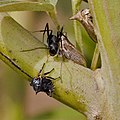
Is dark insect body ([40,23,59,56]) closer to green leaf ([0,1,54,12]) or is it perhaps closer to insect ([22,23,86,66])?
insect ([22,23,86,66])

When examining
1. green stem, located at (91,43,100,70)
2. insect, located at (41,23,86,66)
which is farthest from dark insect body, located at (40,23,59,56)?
green stem, located at (91,43,100,70)

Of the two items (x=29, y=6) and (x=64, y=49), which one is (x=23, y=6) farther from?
(x=64, y=49)

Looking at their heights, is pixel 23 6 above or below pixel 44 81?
above

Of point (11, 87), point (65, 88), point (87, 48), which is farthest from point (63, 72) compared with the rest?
point (11, 87)

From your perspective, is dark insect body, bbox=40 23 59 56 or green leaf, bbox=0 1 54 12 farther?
dark insect body, bbox=40 23 59 56

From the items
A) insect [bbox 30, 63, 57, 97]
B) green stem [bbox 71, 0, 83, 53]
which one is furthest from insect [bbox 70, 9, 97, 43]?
insect [bbox 30, 63, 57, 97]

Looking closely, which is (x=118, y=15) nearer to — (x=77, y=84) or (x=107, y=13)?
(x=107, y=13)

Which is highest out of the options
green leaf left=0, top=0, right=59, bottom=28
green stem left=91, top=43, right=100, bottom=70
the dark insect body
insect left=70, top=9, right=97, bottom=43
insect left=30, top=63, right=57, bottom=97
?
green leaf left=0, top=0, right=59, bottom=28

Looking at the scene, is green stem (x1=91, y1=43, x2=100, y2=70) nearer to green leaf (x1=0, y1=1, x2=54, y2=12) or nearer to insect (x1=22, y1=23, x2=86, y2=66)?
insect (x1=22, y1=23, x2=86, y2=66)

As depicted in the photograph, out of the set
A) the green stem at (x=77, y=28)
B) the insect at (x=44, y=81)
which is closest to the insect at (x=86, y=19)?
the green stem at (x=77, y=28)

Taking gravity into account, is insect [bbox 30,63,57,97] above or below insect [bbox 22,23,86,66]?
below

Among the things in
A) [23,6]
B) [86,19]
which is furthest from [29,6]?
[86,19]
